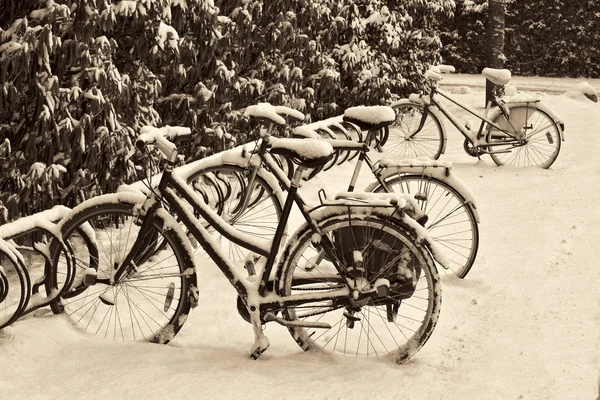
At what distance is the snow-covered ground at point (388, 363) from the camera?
3.67 metres

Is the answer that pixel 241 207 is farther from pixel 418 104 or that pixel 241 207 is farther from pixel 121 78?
pixel 418 104

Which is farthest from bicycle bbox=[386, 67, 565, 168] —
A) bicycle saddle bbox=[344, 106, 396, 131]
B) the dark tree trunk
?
the dark tree trunk

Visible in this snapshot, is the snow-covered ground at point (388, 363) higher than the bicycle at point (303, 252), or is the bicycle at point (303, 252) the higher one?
the bicycle at point (303, 252)

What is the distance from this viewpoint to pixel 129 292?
16.0ft

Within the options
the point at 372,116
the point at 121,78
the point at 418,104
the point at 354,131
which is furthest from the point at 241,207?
the point at 418,104

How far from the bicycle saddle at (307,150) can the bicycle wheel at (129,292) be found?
664 mm

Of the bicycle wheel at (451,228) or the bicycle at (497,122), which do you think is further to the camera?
the bicycle at (497,122)

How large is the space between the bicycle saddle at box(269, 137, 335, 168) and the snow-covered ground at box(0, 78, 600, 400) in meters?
0.96

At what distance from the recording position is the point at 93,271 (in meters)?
4.16

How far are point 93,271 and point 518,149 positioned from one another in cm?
609

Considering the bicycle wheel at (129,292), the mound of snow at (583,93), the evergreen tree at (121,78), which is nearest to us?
the bicycle wheel at (129,292)

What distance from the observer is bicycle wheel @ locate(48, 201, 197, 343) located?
4.05 metres

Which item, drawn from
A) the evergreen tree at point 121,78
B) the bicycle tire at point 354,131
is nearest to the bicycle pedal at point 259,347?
the evergreen tree at point 121,78

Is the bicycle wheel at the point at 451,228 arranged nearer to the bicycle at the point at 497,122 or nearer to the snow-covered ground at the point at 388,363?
the snow-covered ground at the point at 388,363
